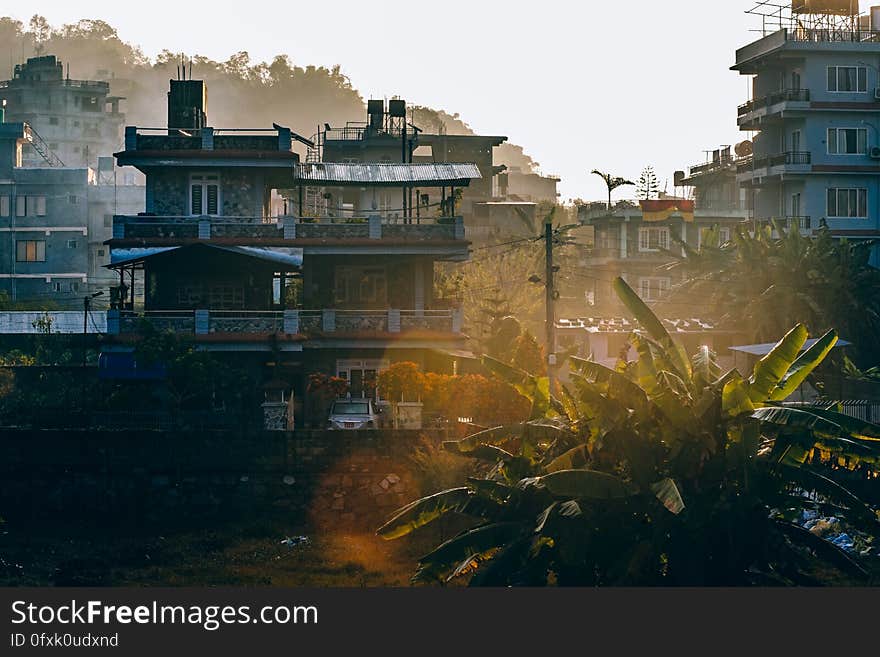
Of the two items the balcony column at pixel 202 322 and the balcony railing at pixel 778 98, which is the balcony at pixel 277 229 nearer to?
the balcony column at pixel 202 322

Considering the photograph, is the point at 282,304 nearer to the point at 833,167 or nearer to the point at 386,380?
the point at 386,380

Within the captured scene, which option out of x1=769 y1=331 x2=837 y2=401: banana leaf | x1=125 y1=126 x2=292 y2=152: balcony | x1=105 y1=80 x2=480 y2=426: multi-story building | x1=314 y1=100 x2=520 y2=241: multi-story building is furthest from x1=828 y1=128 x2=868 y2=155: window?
x1=769 y1=331 x2=837 y2=401: banana leaf

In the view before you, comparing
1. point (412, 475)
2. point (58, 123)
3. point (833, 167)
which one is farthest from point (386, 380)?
point (58, 123)

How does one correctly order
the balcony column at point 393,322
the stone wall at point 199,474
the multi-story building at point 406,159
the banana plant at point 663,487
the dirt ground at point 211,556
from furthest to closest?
the multi-story building at point 406,159, the balcony column at point 393,322, the stone wall at point 199,474, the dirt ground at point 211,556, the banana plant at point 663,487

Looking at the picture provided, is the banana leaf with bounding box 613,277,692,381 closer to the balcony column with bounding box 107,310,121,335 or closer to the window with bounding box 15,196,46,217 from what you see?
the balcony column with bounding box 107,310,121,335

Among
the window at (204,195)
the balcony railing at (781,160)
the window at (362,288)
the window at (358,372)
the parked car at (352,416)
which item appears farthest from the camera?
the balcony railing at (781,160)

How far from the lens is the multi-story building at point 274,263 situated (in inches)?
2036

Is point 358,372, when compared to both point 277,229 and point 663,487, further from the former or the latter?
point 663,487

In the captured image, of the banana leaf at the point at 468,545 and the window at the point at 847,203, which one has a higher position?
the window at the point at 847,203

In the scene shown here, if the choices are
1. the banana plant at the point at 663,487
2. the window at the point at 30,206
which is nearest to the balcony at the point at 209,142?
the banana plant at the point at 663,487

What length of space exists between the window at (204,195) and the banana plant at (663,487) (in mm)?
27494

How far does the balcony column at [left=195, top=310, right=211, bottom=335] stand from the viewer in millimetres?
51250

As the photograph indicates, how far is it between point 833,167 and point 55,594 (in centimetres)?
5348

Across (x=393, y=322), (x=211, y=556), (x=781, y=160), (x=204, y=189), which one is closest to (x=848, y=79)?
(x=781, y=160)
